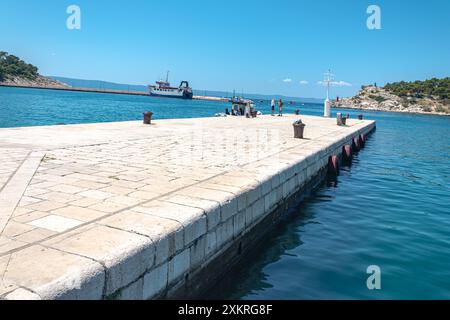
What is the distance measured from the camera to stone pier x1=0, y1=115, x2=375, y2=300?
3303 mm

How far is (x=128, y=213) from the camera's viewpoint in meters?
4.72

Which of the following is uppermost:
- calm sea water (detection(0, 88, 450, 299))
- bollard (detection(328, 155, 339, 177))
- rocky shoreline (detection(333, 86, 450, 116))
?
rocky shoreline (detection(333, 86, 450, 116))

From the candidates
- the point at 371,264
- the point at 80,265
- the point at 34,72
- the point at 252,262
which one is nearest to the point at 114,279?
the point at 80,265

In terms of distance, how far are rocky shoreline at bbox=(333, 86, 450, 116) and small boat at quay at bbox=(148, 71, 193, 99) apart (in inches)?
2007

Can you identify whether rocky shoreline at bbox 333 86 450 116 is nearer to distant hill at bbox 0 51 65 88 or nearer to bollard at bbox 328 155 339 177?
distant hill at bbox 0 51 65 88

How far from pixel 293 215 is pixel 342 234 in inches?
61.0

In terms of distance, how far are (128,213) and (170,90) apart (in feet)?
436

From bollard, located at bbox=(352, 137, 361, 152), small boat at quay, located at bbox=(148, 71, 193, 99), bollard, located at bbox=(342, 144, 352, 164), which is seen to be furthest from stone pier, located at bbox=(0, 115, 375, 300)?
small boat at quay, located at bbox=(148, 71, 193, 99)

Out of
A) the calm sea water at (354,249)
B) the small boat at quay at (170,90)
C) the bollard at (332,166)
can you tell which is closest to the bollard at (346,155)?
the bollard at (332,166)

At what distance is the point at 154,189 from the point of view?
602 cm

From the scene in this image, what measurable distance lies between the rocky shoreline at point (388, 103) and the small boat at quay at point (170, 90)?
5098 cm

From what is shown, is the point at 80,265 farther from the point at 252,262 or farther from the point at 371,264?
the point at 371,264

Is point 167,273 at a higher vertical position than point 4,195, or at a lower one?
lower

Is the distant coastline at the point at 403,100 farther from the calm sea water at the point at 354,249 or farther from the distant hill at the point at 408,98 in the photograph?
the calm sea water at the point at 354,249
